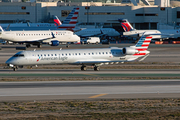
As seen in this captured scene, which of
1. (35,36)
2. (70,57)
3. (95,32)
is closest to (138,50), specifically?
(70,57)

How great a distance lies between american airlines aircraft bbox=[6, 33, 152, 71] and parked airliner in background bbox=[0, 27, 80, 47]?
43.7 meters

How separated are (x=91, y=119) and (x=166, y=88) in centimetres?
1336

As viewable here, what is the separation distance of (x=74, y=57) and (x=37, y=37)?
155 ft

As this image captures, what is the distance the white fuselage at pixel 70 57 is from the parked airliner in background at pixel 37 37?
43692mm

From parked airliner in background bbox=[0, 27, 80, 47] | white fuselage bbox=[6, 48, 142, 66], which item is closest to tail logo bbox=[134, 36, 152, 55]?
white fuselage bbox=[6, 48, 142, 66]

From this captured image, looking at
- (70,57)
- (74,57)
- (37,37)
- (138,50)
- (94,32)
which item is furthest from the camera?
(94,32)

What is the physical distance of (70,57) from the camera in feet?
145

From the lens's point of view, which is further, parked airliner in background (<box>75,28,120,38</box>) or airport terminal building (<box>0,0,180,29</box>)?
airport terminal building (<box>0,0,180,29</box>)

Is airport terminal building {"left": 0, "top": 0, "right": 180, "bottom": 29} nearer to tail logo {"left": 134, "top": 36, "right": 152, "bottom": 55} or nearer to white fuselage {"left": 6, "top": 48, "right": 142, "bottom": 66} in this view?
tail logo {"left": 134, "top": 36, "right": 152, "bottom": 55}

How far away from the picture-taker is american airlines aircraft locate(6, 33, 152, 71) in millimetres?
43375

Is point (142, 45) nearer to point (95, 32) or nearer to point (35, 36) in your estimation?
point (35, 36)

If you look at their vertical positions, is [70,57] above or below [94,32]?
below

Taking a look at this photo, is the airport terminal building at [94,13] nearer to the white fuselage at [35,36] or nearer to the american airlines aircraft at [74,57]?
the white fuselage at [35,36]

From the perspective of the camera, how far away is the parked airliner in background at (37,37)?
88000mm
